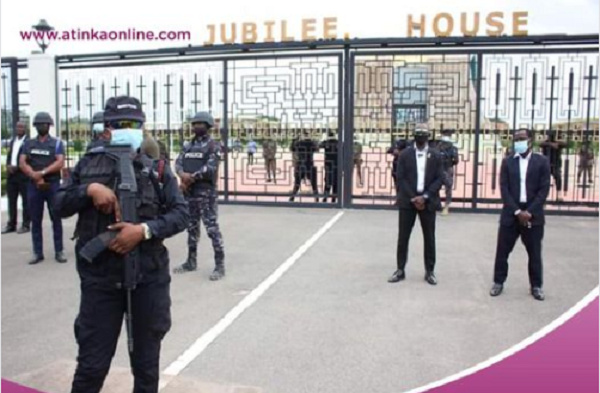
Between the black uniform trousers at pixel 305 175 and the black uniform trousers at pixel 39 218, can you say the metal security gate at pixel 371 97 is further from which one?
the black uniform trousers at pixel 39 218

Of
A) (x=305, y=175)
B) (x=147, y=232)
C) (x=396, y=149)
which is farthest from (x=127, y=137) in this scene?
(x=305, y=175)

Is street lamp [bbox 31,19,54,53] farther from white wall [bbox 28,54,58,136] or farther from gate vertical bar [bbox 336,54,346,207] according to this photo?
gate vertical bar [bbox 336,54,346,207]

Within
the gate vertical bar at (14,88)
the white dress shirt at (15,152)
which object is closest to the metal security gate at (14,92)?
the gate vertical bar at (14,88)

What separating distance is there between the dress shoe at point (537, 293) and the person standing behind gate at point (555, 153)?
5.95 metres

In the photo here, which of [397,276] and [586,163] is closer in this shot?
[397,276]

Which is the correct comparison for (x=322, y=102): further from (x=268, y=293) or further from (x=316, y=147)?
(x=268, y=293)

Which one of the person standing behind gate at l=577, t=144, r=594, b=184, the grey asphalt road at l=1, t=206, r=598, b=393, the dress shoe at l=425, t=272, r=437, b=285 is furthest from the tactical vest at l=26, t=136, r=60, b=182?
the person standing behind gate at l=577, t=144, r=594, b=184

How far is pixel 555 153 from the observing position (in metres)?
11.8

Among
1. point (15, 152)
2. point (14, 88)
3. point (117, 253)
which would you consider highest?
point (14, 88)

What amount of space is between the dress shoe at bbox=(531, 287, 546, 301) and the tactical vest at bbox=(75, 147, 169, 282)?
411 centimetres

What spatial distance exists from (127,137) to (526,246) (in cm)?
428

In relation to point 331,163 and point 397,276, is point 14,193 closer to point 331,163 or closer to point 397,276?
point 331,163

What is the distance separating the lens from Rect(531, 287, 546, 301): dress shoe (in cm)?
609

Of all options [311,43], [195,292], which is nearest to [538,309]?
[195,292]
